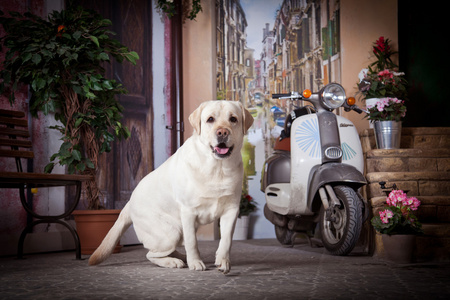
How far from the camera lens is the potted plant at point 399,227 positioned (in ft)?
10.6

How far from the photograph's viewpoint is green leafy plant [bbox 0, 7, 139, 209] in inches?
153

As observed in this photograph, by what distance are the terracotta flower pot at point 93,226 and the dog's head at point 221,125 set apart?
63.4 inches

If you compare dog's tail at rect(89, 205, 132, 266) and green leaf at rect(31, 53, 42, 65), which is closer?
dog's tail at rect(89, 205, 132, 266)

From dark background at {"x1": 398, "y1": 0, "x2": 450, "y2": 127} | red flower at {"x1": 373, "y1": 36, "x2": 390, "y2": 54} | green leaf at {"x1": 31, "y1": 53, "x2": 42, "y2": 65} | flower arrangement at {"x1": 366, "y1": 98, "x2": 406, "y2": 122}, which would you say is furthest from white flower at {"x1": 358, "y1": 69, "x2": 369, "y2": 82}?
green leaf at {"x1": 31, "y1": 53, "x2": 42, "y2": 65}

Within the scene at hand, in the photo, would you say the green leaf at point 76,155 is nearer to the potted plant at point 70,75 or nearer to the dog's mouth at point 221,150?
the potted plant at point 70,75

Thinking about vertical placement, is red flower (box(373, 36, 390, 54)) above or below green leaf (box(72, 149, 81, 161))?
above

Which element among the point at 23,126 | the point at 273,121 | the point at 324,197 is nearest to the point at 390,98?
the point at 324,197

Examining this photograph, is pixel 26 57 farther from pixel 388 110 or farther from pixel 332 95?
pixel 388 110

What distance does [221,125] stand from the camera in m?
2.73

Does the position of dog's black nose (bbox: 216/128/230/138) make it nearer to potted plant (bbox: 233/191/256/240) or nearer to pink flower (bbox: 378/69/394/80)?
pink flower (bbox: 378/69/394/80)

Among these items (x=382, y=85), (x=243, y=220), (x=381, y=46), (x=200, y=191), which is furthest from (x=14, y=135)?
(x=381, y=46)

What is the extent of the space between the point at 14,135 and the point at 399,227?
333 cm

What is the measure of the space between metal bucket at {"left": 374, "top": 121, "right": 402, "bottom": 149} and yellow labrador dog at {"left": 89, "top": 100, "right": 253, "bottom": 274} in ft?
6.95

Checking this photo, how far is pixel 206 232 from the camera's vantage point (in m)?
5.73
